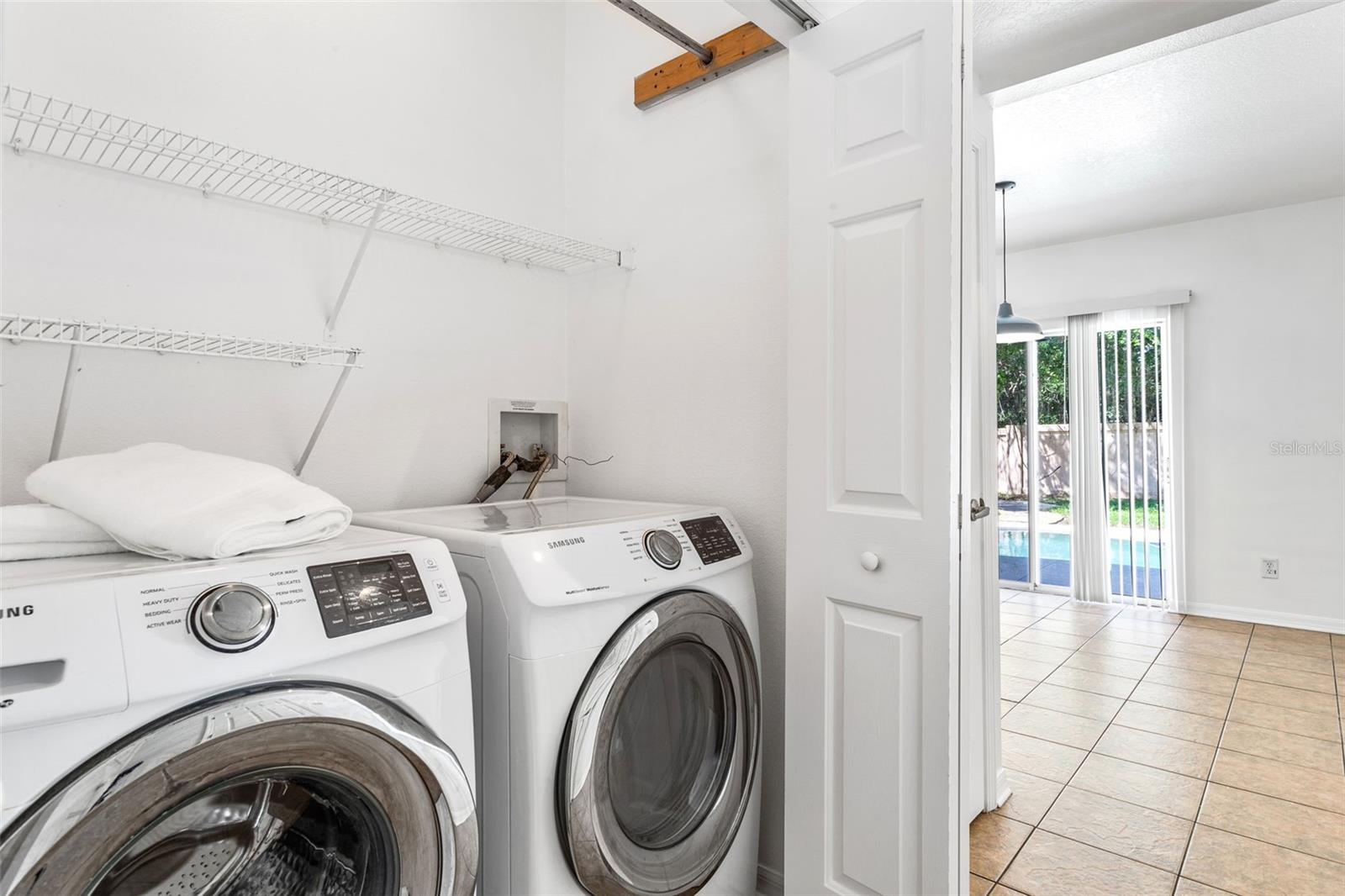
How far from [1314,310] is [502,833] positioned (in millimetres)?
5522

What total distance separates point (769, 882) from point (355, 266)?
1751 millimetres

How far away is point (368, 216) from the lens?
1.68 metres

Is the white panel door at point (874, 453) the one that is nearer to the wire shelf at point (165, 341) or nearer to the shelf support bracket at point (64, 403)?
the wire shelf at point (165, 341)

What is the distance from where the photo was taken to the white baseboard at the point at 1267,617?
4.29 m

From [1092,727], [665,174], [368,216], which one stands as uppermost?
[665,174]

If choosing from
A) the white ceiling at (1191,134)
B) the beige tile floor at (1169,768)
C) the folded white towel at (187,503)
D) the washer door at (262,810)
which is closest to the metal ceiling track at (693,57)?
the folded white towel at (187,503)

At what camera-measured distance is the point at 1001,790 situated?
7.63ft

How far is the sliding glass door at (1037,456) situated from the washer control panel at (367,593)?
17.5 feet

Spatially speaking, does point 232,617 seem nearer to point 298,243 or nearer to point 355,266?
point 355,266

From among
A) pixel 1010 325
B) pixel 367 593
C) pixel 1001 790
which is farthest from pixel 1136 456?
pixel 367 593

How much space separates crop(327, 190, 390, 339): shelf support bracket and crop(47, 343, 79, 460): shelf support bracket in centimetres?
48

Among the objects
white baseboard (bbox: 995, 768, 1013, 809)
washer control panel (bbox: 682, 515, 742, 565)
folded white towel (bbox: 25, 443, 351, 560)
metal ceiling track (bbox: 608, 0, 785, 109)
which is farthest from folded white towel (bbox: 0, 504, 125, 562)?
white baseboard (bbox: 995, 768, 1013, 809)

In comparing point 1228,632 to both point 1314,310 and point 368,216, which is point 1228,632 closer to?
point 1314,310

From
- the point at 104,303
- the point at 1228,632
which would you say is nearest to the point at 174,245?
the point at 104,303
